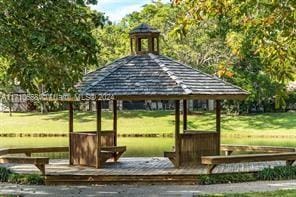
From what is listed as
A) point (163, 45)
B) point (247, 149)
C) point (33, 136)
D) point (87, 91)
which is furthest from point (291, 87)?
point (87, 91)

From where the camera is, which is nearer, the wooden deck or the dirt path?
the dirt path

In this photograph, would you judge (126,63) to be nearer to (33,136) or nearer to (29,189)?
(29,189)

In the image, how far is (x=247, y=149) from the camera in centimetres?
2017

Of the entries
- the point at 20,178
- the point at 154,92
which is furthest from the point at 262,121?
the point at 20,178

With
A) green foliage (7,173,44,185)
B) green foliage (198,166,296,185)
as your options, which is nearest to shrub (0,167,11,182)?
green foliage (7,173,44,185)

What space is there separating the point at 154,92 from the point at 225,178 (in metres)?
3.21

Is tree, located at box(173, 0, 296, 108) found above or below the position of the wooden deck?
above

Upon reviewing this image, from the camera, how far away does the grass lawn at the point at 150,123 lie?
4016 cm

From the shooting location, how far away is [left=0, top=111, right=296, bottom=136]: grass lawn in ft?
132

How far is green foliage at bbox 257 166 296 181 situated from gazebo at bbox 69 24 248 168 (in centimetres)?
233

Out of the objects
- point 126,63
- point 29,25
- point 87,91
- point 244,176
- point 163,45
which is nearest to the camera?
point 29,25

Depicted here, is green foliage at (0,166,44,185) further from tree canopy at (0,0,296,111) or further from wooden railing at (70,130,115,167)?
tree canopy at (0,0,296,111)

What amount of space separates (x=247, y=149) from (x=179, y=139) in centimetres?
349

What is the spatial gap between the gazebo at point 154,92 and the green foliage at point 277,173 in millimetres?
2332
